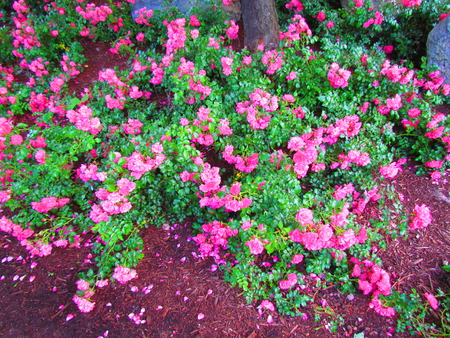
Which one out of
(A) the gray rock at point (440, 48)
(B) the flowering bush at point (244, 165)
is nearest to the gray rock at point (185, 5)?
(B) the flowering bush at point (244, 165)

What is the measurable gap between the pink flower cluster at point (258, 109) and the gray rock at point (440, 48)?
8.38 ft

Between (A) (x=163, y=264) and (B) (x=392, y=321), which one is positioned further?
(A) (x=163, y=264)

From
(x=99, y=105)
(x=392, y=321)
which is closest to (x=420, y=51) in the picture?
(x=392, y=321)

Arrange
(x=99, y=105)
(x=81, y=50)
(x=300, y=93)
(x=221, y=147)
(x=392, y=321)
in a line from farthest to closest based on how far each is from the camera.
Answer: (x=81, y=50) → (x=99, y=105) → (x=300, y=93) → (x=221, y=147) → (x=392, y=321)

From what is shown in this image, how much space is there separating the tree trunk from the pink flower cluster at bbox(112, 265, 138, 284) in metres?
3.28

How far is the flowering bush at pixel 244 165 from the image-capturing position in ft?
6.72

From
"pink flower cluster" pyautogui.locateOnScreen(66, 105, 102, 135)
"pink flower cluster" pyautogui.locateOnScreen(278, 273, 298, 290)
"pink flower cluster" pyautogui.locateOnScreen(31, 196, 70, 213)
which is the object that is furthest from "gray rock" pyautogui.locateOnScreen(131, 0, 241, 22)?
"pink flower cluster" pyautogui.locateOnScreen(278, 273, 298, 290)

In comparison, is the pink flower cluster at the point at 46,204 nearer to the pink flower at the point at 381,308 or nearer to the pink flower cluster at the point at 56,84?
the pink flower cluster at the point at 56,84

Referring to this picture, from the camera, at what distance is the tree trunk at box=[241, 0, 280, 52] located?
3818 mm

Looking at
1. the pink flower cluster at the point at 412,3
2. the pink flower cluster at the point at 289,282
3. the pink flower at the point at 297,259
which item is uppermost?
the pink flower cluster at the point at 412,3

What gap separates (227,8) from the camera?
493 centimetres

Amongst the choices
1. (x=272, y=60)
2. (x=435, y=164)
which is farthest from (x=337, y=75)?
(x=435, y=164)

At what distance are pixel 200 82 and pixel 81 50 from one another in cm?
308

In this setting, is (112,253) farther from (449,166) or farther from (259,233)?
(449,166)
